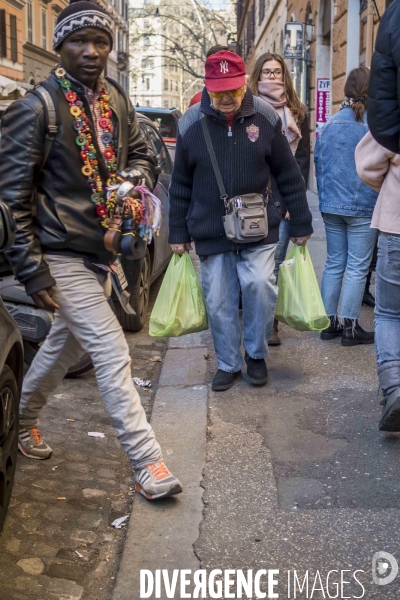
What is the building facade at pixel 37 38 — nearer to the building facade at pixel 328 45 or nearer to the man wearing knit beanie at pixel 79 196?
the building facade at pixel 328 45

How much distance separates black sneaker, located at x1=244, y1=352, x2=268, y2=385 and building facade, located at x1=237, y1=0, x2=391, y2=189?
8.04 meters

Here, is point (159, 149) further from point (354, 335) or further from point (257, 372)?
point (257, 372)

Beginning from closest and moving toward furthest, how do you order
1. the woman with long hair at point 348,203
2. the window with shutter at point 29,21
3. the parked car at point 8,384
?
1. the parked car at point 8,384
2. the woman with long hair at point 348,203
3. the window with shutter at point 29,21

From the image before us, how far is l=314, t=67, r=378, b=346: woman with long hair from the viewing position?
19.7 ft

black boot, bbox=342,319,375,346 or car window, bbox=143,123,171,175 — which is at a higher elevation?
car window, bbox=143,123,171,175

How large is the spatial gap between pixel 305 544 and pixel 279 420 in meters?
1.42

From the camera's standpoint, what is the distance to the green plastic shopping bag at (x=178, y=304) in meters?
5.23

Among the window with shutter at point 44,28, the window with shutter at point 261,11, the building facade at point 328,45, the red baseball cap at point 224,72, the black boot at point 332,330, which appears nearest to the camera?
the red baseball cap at point 224,72

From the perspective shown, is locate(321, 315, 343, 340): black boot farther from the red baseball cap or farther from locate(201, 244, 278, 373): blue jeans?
the red baseball cap

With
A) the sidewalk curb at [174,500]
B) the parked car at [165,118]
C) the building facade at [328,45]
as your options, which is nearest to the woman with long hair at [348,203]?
the sidewalk curb at [174,500]

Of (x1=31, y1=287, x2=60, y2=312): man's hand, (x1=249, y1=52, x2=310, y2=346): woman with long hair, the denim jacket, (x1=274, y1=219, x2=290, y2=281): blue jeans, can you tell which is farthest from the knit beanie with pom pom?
(x1=274, y1=219, x2=290, y2=281): blue jeans

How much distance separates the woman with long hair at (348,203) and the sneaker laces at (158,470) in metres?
2.74

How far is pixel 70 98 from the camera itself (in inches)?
142

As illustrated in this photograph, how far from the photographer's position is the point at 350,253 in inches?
246
